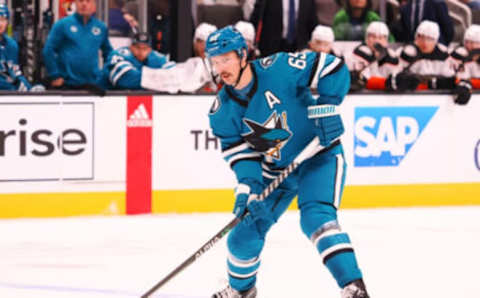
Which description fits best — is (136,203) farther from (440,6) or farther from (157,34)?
(440,6)

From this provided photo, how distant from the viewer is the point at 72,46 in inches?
292

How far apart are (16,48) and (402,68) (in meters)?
3.10

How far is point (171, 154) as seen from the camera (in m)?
7.27

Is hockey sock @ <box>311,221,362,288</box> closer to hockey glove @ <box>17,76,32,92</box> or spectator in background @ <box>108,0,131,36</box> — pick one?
hockey glove @ <box>17,76,32,92</box>

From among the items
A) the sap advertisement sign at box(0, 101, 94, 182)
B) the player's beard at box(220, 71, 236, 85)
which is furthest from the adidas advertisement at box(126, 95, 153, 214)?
the player's beard at box(220, 71, 236, 85)

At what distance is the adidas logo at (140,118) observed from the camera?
7.18m

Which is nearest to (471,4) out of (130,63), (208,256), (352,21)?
(352,21)

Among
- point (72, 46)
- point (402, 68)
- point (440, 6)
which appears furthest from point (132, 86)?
point (440, 6)

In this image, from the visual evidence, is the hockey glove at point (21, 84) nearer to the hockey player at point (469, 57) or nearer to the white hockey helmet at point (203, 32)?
the white hockey helmet at point (203, 32)

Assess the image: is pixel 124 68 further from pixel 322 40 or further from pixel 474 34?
pixel 474 34

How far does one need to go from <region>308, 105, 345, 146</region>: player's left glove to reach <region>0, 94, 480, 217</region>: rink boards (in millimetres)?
3391

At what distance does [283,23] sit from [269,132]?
4.74m

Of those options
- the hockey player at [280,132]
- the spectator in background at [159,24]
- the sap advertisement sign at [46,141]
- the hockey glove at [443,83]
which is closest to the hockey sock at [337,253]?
the hockey player at [280,132]

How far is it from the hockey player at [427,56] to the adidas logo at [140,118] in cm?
228
